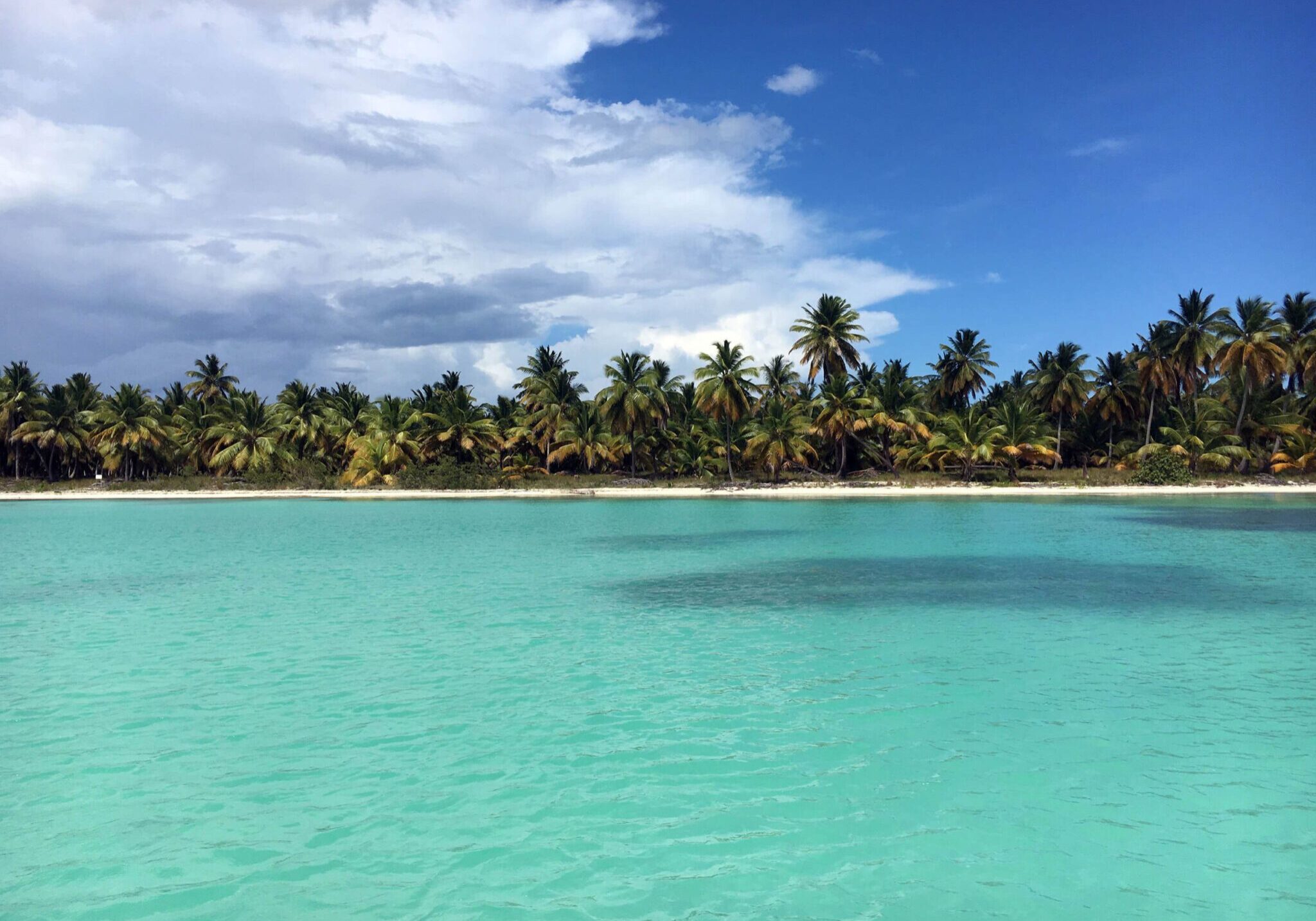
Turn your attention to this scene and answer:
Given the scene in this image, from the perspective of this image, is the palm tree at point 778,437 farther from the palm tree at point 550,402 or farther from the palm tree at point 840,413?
the palm tree at point 550,402

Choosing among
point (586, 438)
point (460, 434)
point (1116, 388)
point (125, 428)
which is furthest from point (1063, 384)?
point (125, 428)

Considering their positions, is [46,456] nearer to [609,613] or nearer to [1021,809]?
[609,613]

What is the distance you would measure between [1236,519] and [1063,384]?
2722cm

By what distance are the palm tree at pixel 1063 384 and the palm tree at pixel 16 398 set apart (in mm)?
78625

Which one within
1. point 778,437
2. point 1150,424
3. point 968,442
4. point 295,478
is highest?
point 1150,424

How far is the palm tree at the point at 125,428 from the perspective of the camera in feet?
209

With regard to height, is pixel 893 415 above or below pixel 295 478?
above

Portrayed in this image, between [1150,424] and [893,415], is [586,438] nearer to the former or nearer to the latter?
[893,415]

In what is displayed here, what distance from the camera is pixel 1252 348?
51.2 metres

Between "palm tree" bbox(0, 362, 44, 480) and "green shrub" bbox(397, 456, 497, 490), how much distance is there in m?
34.4

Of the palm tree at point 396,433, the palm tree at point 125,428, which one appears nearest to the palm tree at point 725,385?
the palm tree at point 396,433

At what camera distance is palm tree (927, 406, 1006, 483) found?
52.5 m

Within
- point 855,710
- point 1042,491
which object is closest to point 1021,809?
point 855,710

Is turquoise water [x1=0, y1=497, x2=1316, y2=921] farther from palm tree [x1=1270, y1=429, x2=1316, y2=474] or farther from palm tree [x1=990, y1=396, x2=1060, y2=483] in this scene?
palm tree [x1=1270, y1=429, x2=1316, y2=474]
